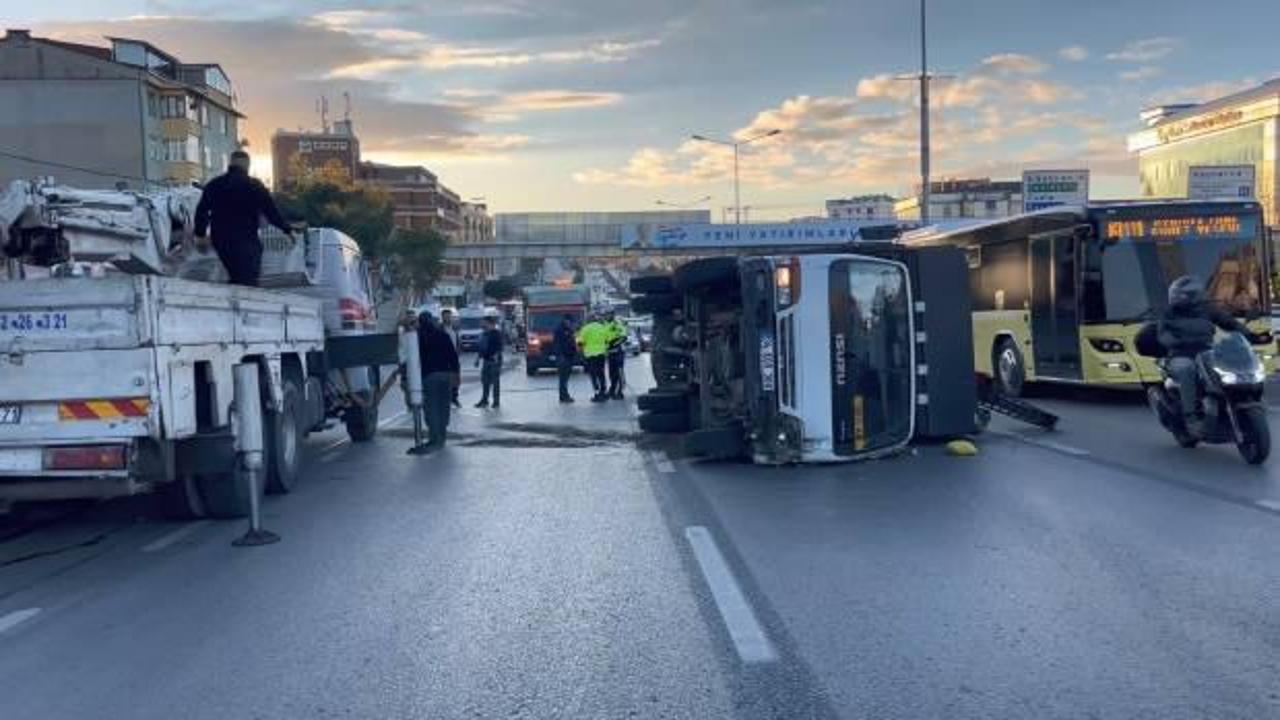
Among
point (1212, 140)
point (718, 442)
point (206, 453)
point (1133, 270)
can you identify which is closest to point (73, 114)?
point (1133, 270)

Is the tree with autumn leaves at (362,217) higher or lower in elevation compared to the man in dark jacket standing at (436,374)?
higher

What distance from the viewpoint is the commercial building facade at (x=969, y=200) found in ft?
341

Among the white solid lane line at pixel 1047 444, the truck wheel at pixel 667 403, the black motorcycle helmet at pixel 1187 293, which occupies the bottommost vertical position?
the white solid lane line at pixel 1047 444

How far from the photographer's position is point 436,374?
620 inches

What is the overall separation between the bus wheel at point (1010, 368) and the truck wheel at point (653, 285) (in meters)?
7.40

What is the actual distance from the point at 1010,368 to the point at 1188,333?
8850 millimetres

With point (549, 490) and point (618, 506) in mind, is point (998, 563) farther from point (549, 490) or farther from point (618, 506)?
point (549, 490)

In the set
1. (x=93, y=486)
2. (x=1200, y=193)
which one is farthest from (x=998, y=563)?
(x=1200, y=193)

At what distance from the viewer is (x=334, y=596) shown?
716 cm

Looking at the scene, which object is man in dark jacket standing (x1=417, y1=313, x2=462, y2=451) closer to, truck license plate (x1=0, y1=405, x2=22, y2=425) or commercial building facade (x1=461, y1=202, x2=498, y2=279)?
truck license plate (x1=0, y1=405, x2=22, y2=425)

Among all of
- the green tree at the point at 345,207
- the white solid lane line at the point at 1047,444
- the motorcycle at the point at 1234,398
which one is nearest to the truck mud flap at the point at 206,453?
the white solid lane line at the point at 1047,444

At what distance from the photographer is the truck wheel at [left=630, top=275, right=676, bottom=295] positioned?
15.0 metres

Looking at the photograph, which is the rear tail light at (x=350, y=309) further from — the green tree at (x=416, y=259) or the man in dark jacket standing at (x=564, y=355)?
the green tree at (x=416, y=259)

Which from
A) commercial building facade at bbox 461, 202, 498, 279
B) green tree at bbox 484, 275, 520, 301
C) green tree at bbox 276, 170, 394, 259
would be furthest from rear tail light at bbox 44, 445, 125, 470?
commercial building facade at bbox 461, 202, 498, 279
